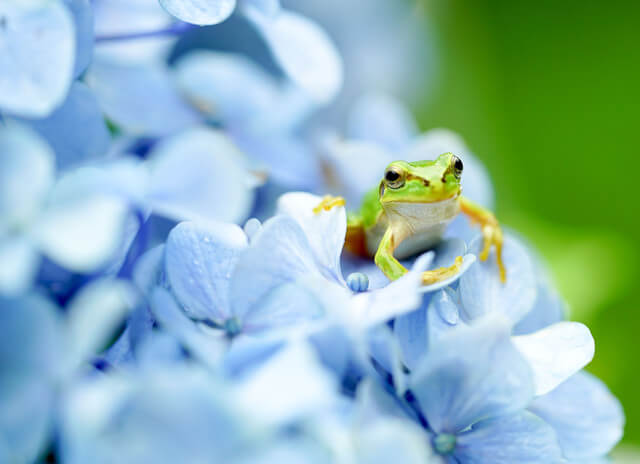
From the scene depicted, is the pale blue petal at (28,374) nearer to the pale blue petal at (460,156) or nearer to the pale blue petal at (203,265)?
the pale blue petal at (203,265)

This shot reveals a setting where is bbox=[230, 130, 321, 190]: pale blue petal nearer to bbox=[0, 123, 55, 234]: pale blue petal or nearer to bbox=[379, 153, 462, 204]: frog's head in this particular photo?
bbox=[379, 153, 462, 204]: frog's head

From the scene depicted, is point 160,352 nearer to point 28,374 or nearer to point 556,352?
point 28,374

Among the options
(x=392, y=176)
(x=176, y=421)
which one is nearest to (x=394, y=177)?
(x=392, y=176)

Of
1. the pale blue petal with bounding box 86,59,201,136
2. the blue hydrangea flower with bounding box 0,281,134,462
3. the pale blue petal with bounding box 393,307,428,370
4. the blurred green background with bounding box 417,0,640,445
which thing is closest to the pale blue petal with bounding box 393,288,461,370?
the pale blue petal with bounding box 393,307,428,370

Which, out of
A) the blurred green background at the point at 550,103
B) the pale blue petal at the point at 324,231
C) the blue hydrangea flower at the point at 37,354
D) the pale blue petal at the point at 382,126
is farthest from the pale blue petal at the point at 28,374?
the blurred green background at the point at 550,103

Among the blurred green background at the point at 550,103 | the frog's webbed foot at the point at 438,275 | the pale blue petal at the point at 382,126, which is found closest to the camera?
the frog's webbed foot at the point at 438,275

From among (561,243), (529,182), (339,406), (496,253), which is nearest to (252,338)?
(339,406)
